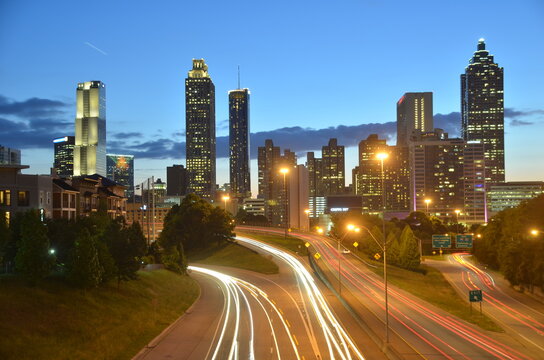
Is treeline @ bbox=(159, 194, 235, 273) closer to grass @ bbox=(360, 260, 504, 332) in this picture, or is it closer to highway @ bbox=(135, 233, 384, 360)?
grass @ bbox=(360, 260, 504, 332)

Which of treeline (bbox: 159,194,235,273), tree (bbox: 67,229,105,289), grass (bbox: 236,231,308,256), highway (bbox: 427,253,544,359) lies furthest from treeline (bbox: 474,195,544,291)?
treeline (bbox: 159,194,235,273)

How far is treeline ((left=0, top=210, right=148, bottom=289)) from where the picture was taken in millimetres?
37969

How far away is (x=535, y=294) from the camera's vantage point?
70.8 meters

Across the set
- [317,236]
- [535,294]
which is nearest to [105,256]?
[535,294]

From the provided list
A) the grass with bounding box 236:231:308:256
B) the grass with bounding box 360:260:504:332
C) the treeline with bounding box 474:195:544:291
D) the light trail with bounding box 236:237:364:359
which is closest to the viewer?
the light trail with bounding box 236:237:364:359

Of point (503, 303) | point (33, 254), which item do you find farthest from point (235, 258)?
point (33, 254)

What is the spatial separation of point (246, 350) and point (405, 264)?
196ft

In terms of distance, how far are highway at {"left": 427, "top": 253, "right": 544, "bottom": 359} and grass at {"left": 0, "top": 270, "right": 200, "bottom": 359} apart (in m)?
26.9

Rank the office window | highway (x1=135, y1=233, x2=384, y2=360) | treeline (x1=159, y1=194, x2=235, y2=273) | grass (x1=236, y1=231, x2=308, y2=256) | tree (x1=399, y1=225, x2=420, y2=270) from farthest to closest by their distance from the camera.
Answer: treeline (x1=159, y1=194, x2=235, y2=273), grass (x1=236, y1=231, x2=308, y2=256), tree (x1=399, y1=225, x2=420, y2=270), the office window, highway (x1=135, y1=233, x2=384, y2=360)

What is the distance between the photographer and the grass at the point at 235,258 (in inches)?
3241

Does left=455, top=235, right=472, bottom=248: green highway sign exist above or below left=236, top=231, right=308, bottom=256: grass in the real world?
above

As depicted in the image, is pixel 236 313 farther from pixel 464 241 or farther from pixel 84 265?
pixel 464 241

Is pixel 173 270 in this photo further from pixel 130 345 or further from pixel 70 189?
pixel 130 345

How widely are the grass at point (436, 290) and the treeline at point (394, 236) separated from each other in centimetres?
362
